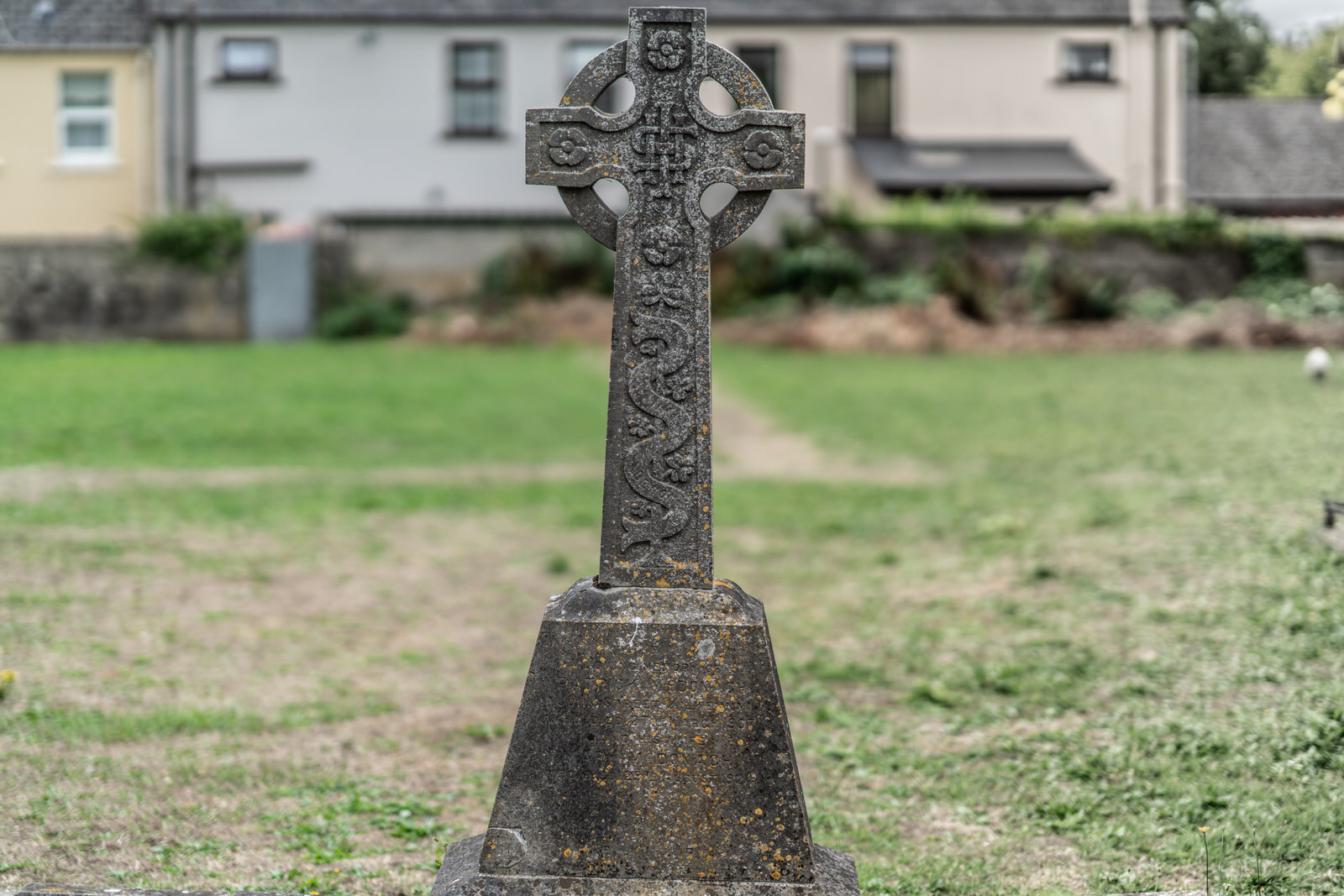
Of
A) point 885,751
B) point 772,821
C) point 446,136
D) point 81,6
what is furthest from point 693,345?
point 81,6

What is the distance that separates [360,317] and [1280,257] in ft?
54.6

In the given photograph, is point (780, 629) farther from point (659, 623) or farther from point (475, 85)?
point (475, 85)

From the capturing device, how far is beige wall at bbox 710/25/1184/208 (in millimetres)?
29656

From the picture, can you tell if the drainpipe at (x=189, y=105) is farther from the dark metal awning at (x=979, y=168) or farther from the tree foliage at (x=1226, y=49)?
the tree foliage at (x=1226, y=49)

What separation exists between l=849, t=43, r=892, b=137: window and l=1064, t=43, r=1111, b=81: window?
3999mm

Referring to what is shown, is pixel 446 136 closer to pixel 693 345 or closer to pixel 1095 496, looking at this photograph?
pixel 1095 496

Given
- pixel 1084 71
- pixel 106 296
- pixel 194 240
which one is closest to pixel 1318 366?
Result: pixel 1084 71

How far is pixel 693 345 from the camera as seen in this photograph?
386 cm

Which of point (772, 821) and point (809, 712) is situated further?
point (809, 712)

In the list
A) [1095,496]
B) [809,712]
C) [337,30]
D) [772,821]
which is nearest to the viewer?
[772,821]

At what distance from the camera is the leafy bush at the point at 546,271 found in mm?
24969

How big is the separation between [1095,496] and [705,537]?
752cm

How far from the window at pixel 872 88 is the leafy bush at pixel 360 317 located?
11.4 m

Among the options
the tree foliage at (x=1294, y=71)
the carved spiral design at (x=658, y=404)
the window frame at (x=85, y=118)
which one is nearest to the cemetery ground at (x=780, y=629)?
the carved spiral design at (x=658, y=404)
